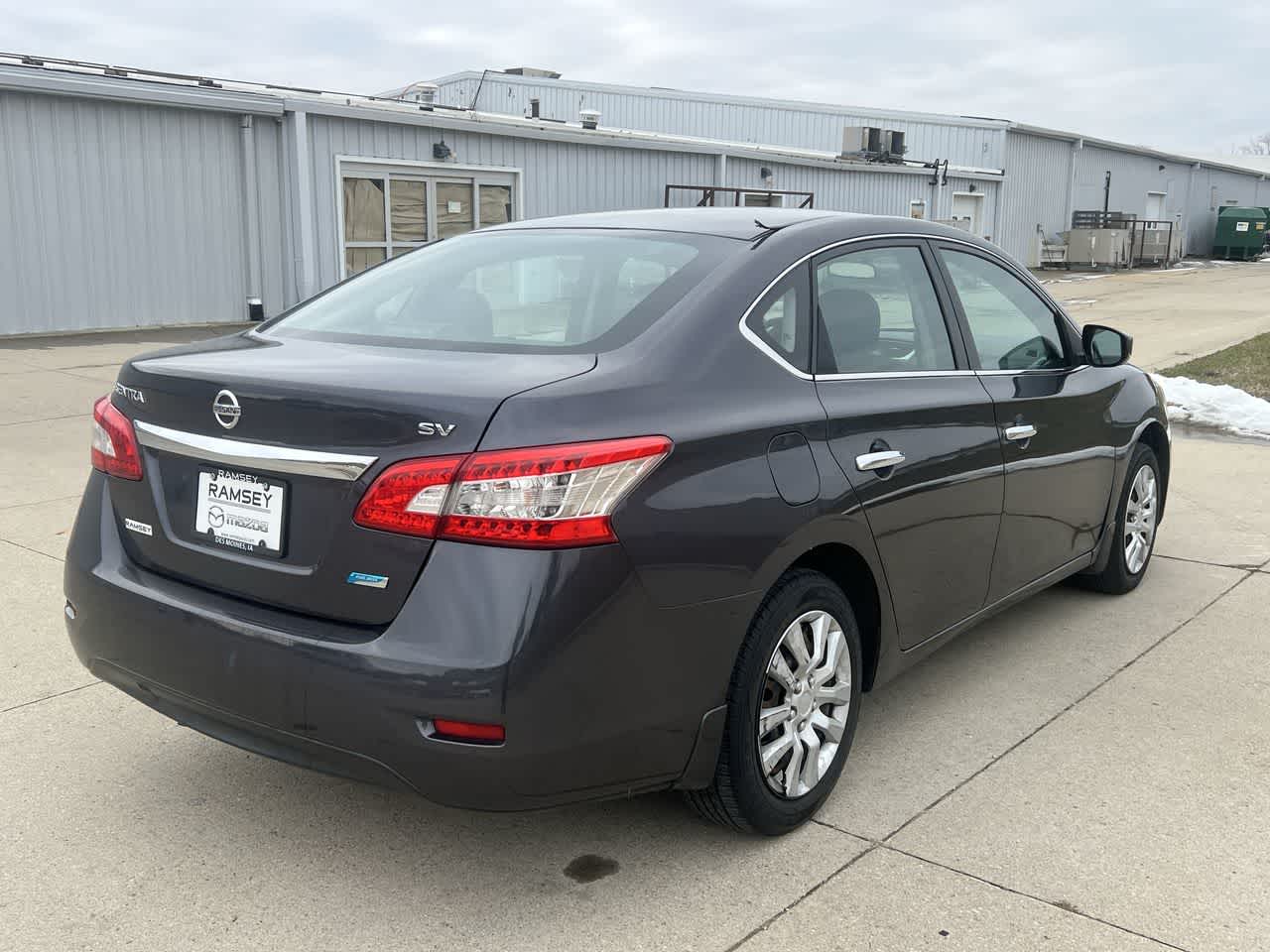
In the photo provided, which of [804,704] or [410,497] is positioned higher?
[410,497]

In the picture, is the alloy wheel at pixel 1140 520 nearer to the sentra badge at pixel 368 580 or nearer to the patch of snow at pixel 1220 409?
the sentra badge at pixel 368 580

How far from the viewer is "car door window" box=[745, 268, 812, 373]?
313 cm

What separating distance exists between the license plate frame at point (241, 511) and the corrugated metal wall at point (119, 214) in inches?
517

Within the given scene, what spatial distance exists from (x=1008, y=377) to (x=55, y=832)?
10.3 feet

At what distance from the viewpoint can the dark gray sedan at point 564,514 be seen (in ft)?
8.18

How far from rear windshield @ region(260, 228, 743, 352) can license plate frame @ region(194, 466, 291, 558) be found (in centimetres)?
59

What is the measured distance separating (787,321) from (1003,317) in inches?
54.4

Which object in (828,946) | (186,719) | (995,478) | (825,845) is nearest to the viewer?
(828,946)

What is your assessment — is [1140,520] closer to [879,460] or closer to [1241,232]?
[879,460]

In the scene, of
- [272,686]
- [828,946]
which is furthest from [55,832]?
[828,946]

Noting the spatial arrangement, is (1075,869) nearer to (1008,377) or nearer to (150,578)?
(1008,377)

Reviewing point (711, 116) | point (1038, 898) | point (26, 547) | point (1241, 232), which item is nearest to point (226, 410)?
point (1038, 898)

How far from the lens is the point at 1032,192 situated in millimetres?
36219

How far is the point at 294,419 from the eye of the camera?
2664 mm
